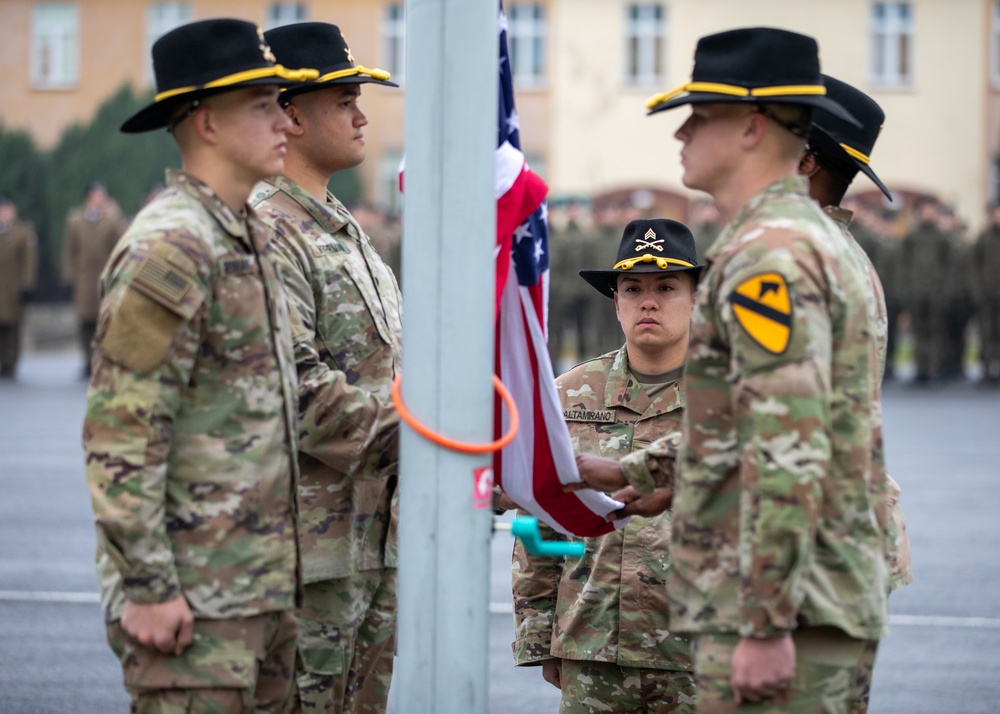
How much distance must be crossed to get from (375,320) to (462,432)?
1.25m

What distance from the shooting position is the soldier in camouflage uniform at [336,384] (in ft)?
13.6

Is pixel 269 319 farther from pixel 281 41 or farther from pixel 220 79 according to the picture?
pixel 281 41

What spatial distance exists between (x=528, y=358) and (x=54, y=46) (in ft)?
134

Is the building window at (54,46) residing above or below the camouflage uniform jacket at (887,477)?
above

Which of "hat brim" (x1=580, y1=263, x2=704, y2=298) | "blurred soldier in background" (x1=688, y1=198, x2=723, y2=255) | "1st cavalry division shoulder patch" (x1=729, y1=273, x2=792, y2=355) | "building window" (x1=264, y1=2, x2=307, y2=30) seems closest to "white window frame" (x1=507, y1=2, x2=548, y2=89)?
"building window" (x1=264, y1=2, x2=307, y2=30)

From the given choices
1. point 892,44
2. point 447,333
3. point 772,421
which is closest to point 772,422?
point 772,421

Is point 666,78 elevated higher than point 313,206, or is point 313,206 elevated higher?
point 666,78

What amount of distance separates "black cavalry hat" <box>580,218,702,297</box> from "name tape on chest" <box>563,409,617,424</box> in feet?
1.73

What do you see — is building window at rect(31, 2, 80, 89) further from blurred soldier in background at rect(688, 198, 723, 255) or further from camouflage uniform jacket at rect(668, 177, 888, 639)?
camouflage uniform jacket at rect(668, 177, 888, 639)

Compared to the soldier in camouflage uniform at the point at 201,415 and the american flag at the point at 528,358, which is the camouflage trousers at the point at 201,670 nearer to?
the soldier in camouflage uniform at the point at 201,415

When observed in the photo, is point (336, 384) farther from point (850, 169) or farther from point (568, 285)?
point (568, 285)

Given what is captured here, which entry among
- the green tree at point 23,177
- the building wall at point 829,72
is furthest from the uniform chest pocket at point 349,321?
the green tree at point 23,177

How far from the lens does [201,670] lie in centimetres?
344

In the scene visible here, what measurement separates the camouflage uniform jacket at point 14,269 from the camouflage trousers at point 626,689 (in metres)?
19.5
